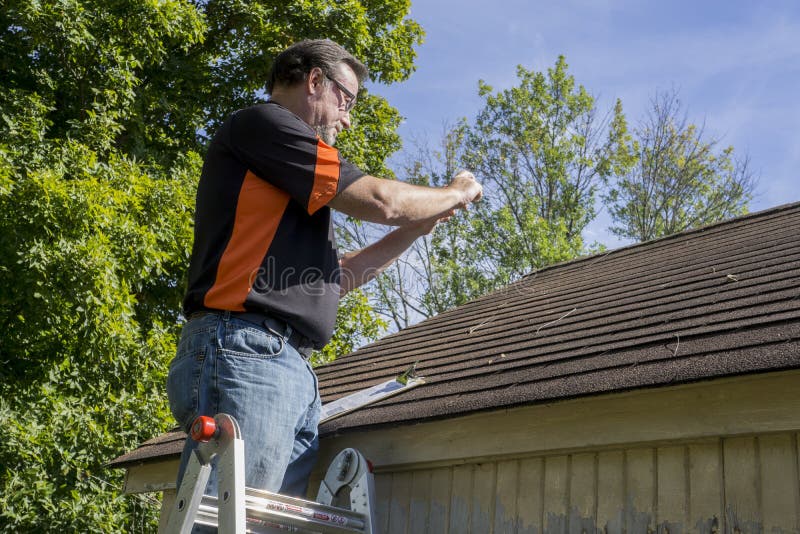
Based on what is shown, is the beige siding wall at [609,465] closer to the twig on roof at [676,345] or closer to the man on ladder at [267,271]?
the twig on roof at [676,345]

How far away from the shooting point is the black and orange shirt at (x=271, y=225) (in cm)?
301

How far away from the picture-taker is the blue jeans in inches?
113

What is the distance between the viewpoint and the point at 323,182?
3012 mm

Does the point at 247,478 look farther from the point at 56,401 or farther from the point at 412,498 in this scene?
the point at 56,401

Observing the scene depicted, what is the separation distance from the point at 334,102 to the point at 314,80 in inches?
4.7

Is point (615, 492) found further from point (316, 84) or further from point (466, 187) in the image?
point (316, 84)

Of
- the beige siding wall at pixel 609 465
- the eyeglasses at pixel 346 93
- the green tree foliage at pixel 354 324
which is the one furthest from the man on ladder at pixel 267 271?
the green tree foliage at pixel 354 324

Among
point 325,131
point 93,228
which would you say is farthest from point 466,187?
point 93,228

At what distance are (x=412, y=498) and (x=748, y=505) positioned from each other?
1.74 meters

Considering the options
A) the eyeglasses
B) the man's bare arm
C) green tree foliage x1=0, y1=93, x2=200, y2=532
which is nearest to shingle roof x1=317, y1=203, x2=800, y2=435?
the man's bare arm

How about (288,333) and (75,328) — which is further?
(75,328)

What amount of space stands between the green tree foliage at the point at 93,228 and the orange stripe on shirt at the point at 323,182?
7.34 m

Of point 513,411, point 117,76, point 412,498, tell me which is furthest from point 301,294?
point 117,76

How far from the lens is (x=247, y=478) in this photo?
114 inches
